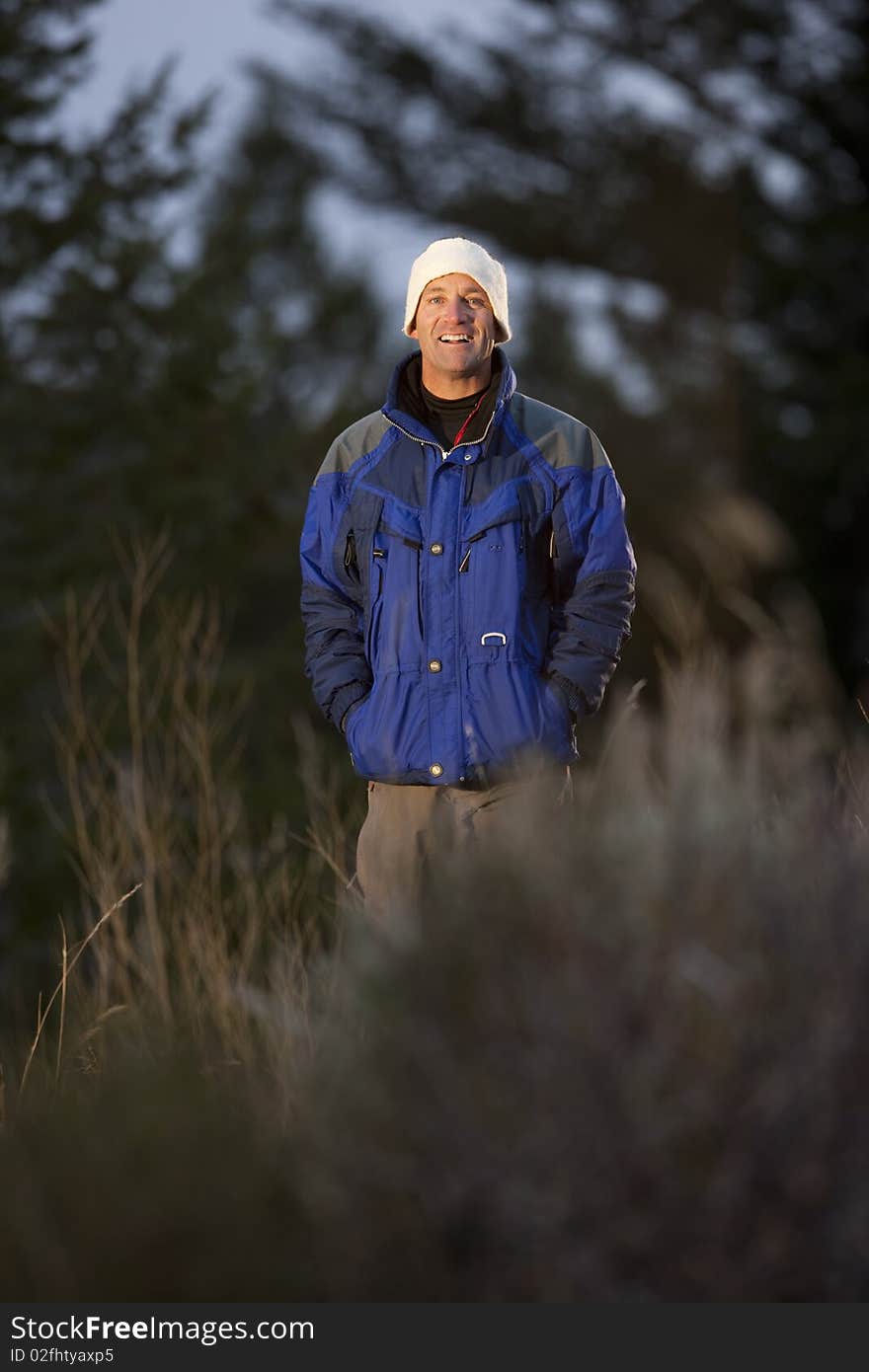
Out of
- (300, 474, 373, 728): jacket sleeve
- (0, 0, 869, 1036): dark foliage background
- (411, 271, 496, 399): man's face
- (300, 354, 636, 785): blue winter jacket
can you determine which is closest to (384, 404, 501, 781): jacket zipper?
(300, 354, 636, 785): blue winter jacket

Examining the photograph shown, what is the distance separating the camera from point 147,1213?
2.26 metres

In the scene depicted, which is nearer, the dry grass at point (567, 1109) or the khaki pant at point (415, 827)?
the dry grass at point (567, 1109)

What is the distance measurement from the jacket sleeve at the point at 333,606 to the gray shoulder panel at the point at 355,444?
0.03 m

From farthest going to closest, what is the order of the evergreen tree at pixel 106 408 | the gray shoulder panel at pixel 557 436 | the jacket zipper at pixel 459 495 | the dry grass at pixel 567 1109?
the evergreen tree at pixel 106 408 < the gray shoulder panel at pixel 557 436 < the jacket zipper at pixel 459 495 < the dry grass at pixel 567 1109

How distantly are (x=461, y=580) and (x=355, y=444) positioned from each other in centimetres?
42

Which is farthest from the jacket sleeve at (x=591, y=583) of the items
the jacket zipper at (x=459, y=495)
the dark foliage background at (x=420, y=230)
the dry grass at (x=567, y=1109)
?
the dark foliage background at (x=420, y=230)

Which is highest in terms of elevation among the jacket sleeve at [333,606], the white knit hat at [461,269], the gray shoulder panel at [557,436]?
the white knit hat at [461,269]

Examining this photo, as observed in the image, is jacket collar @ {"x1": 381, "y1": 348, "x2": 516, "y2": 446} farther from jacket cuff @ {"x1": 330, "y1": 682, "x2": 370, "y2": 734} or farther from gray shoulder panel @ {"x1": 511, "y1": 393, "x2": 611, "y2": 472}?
jacket cuff @ {"x1": 330, "y1": 682, "x2": 370, "y2": 734}

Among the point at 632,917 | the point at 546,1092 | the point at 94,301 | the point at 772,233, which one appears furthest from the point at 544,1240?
the point at 772,233

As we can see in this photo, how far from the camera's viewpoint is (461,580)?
11.3 feet

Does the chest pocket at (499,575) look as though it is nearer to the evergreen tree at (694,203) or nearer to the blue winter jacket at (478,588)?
the blue winter jacket at (478,588)

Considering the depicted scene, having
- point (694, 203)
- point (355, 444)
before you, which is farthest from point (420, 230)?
point (355, 444)

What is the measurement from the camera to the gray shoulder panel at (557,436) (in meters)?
3.52

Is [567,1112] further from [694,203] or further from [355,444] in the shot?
[694,203]
